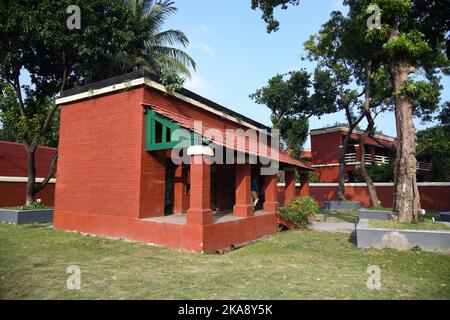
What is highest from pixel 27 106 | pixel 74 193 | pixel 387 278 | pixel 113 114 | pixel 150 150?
pixel 27 106

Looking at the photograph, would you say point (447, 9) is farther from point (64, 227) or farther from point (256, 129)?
point (64, 227)

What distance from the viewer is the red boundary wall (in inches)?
849

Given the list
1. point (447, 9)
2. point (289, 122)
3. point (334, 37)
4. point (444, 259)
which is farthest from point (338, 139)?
point (444, 259)

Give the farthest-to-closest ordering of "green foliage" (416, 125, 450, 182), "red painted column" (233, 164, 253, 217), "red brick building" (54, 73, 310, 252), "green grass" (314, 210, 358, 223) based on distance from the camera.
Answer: "green foliage" (416, 125, 450, 182) → "green grass" (314, 210, 358, 223) → "red painted column" (233, 164, 253, 217) → "red brick building" (54, 73, 310, 252)

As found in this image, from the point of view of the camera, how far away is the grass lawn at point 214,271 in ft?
15.9

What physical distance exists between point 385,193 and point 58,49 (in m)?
22.7

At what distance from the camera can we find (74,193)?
1077 centimetres

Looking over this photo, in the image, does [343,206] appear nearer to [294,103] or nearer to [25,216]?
[294,103]

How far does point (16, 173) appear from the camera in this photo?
1939 centimetres

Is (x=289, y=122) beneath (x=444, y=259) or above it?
above

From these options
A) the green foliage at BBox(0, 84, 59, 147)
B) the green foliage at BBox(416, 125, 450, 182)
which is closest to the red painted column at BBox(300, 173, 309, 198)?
the green foliage at BBox(416, 125, 450, 182)

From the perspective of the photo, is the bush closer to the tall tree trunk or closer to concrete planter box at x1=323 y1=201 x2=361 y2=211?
the tall tree trunk

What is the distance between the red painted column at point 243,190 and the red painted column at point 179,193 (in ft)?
5.90

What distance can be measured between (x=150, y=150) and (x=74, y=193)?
3588 mm
